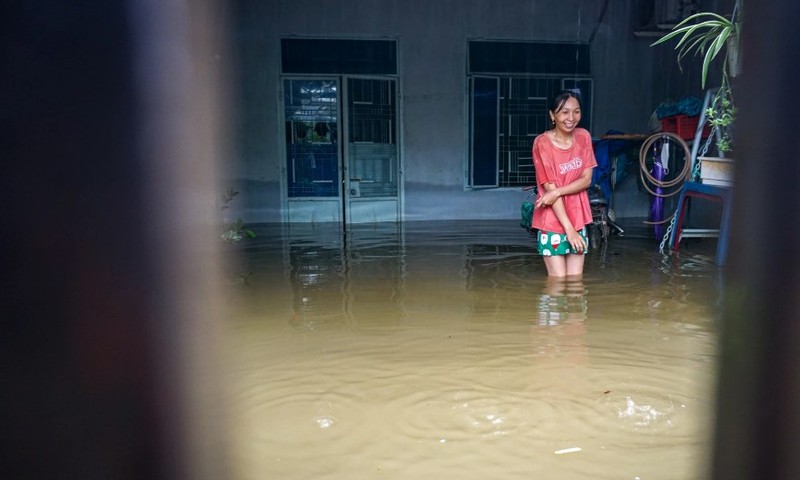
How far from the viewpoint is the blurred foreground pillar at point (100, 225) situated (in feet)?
1.80

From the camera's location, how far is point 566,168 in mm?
4184

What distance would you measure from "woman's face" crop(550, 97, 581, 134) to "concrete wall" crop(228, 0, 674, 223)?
5.52m

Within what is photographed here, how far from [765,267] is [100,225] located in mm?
638

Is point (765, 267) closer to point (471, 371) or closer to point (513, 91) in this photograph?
point (471, 371)

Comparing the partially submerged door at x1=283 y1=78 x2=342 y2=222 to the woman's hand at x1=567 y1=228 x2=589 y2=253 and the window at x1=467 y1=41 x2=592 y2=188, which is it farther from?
the woman's hand at x1=567 y1=228 x2=589 y2=253

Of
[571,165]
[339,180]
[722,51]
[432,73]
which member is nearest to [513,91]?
[432,73]

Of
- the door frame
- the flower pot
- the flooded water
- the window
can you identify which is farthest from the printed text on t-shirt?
the window

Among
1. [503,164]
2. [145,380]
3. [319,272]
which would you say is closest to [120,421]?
[145,380]

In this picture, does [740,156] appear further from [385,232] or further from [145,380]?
[385,232]

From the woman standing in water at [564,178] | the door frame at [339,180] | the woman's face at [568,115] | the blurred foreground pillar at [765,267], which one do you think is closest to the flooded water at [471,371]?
the blurred foreground pillar at [765,267]

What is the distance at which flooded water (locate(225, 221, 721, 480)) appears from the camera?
2.03m

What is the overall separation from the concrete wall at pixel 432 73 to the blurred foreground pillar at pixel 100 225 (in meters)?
8.52

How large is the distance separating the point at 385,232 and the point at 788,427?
7.59 m

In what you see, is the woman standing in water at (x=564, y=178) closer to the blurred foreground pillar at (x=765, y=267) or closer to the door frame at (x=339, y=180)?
the blurred foreground pillar at (x=765, y=267)
